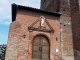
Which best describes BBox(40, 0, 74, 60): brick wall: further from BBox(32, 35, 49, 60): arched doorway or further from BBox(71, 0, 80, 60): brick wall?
BBox(32, 35, 49, 60): arched doorway

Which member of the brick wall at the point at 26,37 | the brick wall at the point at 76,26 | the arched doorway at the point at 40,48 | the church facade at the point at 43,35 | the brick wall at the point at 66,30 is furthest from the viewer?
the brick wall at the point at 66,30

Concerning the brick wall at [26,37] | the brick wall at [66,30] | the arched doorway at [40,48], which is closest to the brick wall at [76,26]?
the brick wall at [66,30]

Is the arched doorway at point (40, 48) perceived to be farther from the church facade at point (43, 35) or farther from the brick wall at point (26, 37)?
the brick wall at point (26, 37)

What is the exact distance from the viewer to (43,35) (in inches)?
438

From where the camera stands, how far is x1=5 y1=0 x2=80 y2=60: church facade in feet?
32.6

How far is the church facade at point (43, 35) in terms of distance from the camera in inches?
391

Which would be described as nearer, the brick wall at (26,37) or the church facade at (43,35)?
the brick wall at (26,37)

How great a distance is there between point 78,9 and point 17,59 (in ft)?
26.6

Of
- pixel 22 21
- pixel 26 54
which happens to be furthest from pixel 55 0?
pixel 26 54

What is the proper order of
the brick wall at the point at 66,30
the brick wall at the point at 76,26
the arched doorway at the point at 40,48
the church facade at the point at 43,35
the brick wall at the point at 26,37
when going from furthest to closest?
the brick wall at the point at 66,30 → the brick wall at the point at 76,26 → the arched doorway at the point at 40,48 → the church facade at the point at 43,35 → the brick wall at the point at 26,37

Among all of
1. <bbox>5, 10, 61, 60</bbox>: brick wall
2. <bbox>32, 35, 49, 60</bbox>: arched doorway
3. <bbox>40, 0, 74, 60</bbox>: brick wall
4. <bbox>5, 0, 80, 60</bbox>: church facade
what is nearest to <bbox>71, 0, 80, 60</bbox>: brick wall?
<bbox>5, 0, 80, 60</bbox>: church facade

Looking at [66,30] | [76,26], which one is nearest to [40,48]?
[66,30]

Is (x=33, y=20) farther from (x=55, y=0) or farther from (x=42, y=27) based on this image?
(x=55, y=0)

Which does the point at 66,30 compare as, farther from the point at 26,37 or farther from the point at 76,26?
the point at 26,37
